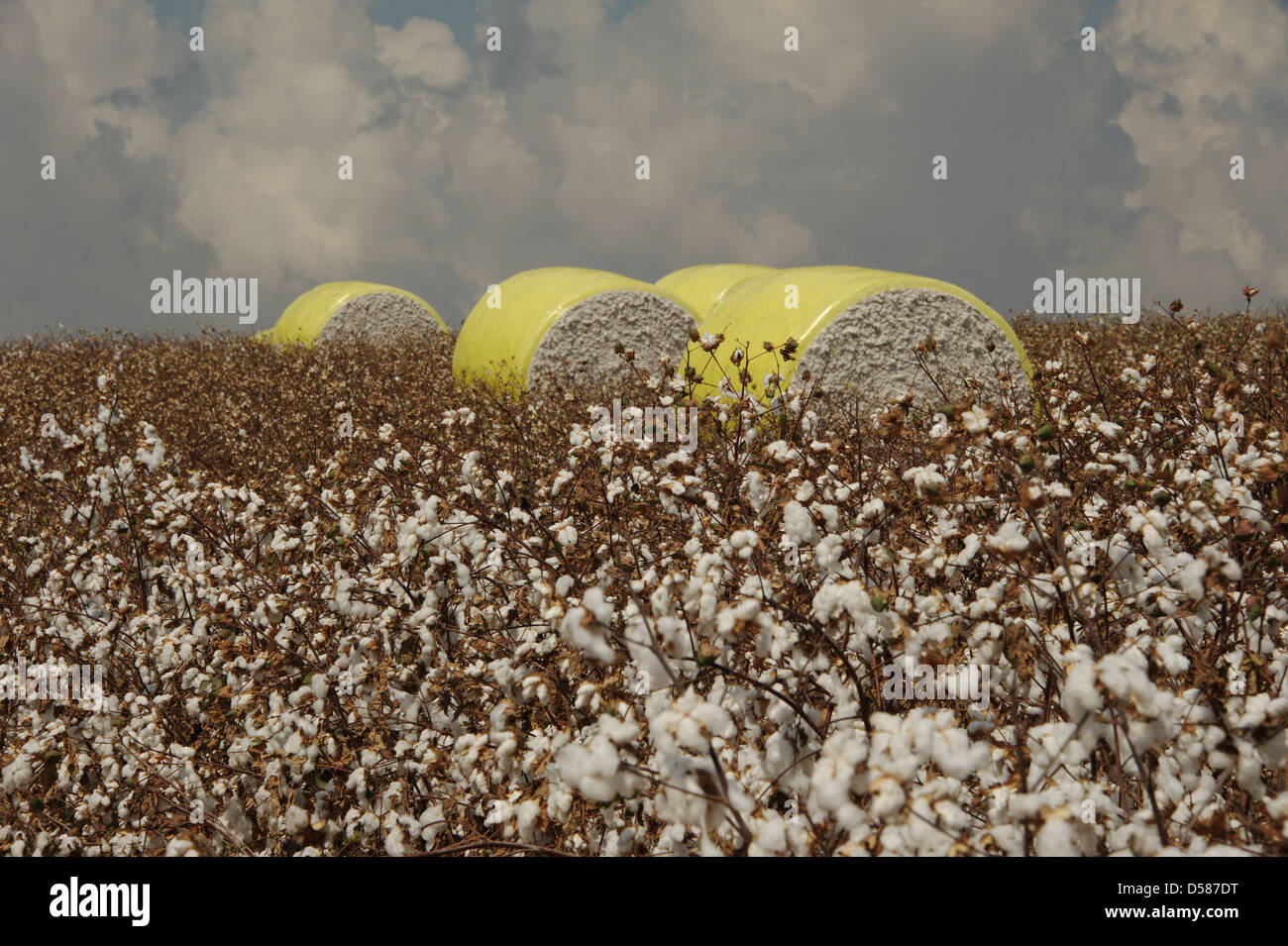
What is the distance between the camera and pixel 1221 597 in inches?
103

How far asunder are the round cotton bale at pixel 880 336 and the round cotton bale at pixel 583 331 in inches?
98.3

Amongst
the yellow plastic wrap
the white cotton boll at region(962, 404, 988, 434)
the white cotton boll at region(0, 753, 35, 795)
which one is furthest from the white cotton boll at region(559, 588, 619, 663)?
the yellow plastic wrap

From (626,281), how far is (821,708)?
10519mm

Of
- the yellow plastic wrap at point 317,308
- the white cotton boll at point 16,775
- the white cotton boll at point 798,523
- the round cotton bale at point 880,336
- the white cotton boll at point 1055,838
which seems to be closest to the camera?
the white cotton boll at point 1055,838

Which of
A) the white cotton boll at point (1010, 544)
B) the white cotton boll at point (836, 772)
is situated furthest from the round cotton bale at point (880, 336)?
the white cotton boll at point (836, 772)

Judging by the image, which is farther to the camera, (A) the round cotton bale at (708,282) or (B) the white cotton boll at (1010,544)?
(A) the round cotton bale at (708,282)

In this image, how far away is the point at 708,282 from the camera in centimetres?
1706

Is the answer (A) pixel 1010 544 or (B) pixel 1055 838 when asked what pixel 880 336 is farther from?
(B) pixel 1055 838

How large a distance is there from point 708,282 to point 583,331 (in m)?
5.75

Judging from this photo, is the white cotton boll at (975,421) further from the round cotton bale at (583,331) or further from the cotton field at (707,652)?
the round cotton bale at (583,331)

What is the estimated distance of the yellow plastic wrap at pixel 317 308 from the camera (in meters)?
→ 20.2

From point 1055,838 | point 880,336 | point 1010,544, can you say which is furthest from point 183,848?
point 880,336

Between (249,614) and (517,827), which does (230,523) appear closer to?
(249,614)
